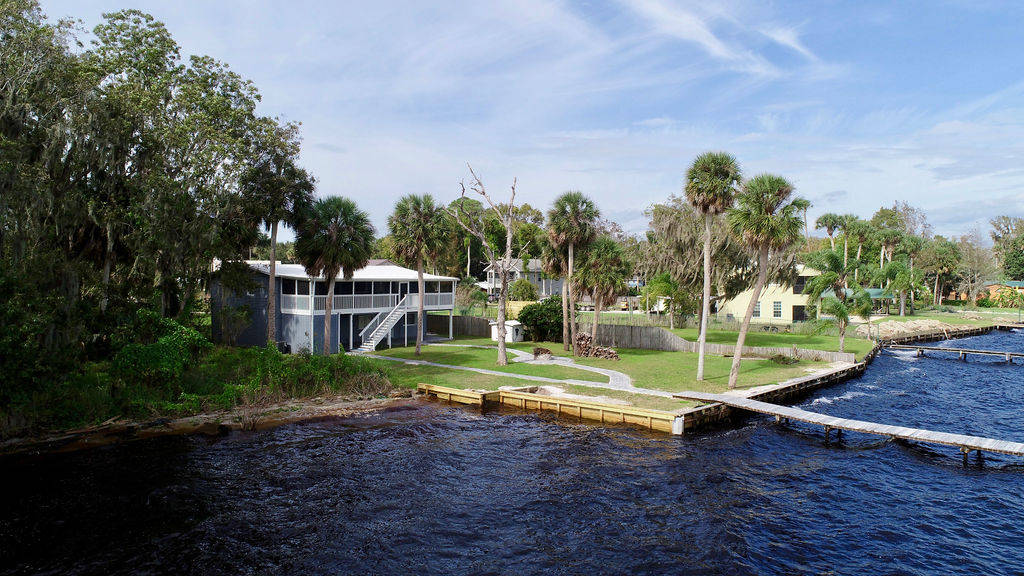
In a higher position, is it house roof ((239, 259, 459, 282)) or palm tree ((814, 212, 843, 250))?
palm tree ((814, 212, 843, 250))

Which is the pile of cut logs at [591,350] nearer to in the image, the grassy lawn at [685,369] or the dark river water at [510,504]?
the grassy lawn at [685,369]

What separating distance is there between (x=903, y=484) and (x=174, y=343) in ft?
85.6

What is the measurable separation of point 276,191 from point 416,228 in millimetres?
7984

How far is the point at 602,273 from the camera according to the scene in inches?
1422

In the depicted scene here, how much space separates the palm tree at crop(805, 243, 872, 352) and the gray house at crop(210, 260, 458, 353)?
88.9 feet

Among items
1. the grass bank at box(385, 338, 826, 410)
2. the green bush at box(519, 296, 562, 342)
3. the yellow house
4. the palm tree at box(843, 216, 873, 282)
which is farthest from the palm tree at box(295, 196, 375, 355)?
the palm tree at box(843, 216, 873, 282)

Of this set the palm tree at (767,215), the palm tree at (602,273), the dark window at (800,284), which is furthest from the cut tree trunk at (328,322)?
the dark window at (800,284)

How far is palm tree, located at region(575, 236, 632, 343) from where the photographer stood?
36062mm

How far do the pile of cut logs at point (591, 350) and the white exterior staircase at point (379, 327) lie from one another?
1249 centimetres

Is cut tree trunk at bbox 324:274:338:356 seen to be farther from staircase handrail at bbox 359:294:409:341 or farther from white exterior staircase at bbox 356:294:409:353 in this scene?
staircase handrail at bbox 359:294:409:341

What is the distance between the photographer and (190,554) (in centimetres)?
1254

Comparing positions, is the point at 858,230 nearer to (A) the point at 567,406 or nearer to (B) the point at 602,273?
(B) the point at 602,273

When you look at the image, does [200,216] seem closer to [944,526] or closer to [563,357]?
[563,357]

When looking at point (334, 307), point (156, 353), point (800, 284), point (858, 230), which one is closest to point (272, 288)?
point (334, 307)
